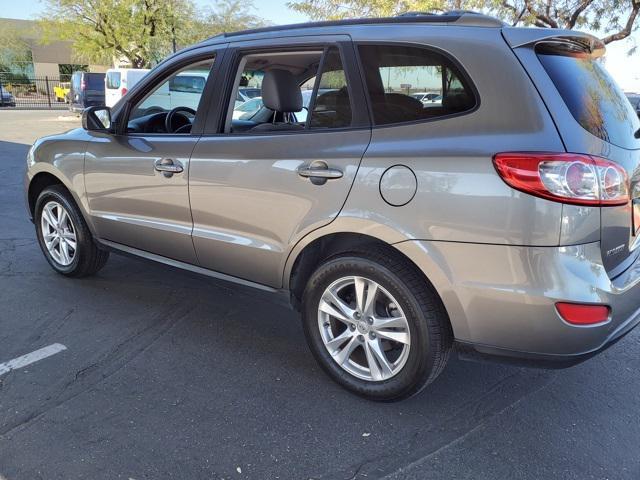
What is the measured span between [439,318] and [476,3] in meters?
15.8

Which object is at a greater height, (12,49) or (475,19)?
(12,49)

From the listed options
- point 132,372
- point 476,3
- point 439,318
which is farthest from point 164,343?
point 476,3

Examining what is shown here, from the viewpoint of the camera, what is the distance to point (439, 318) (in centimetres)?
259

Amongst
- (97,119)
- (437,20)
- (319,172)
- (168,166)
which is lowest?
(168,166)

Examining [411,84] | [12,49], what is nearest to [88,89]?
[411,84]

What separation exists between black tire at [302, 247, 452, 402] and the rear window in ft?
3.26

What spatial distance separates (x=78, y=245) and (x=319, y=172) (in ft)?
7.98

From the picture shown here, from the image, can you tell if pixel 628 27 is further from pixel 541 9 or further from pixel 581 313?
pixel 581 313

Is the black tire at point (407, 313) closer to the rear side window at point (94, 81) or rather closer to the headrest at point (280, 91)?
the headrest at point (280, 91)

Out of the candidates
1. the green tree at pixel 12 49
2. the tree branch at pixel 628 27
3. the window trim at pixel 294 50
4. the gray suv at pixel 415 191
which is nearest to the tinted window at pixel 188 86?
the gray suv at pixel 415 191

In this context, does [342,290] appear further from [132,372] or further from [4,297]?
[4,297]

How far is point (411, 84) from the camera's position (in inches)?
106

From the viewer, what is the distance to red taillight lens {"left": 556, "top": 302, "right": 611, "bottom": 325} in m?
2.26

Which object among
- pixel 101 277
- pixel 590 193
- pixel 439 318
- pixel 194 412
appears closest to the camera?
pixel 590 193
